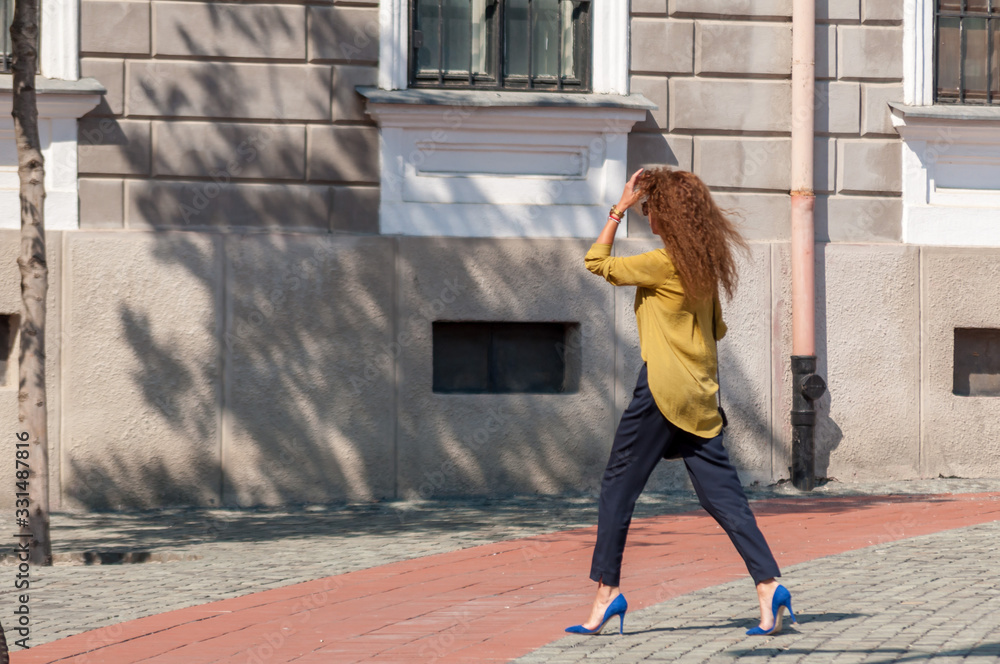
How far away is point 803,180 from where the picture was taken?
388 inches

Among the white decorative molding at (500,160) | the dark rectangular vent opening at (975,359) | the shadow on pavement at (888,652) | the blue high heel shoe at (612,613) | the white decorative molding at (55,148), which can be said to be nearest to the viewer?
the shadow on pavement at (888,652)

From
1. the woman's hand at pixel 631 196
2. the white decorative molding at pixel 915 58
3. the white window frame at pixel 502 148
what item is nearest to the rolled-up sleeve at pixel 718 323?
the woman's hand at pixel 631 196

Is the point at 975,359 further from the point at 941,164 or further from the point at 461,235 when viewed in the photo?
the point at 461,235

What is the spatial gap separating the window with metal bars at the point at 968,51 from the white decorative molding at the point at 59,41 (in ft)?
22.0

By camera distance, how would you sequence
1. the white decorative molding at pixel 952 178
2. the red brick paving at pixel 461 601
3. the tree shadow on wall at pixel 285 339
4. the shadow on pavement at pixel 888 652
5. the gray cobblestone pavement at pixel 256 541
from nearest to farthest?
the shadow on pavement at pixel 888 652 < the red brick paving at pixel 461 601 < the gray cobblestone pavement at pixel 256 541 < the tree shadow on wall at pixel 285 339 < the white decorative molding at pixel 952 178

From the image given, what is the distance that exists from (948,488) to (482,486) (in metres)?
3.55

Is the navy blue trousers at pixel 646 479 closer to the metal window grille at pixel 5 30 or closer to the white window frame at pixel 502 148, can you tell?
the white window frame at pixel 502 148

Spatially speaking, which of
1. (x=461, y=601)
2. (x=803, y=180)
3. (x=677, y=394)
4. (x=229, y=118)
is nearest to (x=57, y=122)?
(x=229, y=118)

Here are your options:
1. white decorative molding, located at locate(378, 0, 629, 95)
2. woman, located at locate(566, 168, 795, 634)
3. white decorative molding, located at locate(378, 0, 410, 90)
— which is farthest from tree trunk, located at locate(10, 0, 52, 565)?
white decorative molding, located at locate(378, 0, 629, 95)

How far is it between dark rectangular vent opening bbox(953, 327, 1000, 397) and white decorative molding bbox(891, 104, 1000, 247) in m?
0.75

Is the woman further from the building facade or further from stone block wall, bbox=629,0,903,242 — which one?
stone block wall, bbox=629,0,903,242

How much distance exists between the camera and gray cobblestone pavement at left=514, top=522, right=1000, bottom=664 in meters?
4.57

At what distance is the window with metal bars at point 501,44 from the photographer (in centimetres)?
985

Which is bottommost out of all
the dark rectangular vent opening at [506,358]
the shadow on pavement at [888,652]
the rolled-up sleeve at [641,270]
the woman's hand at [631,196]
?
the shadow on pavement at [888,652]
